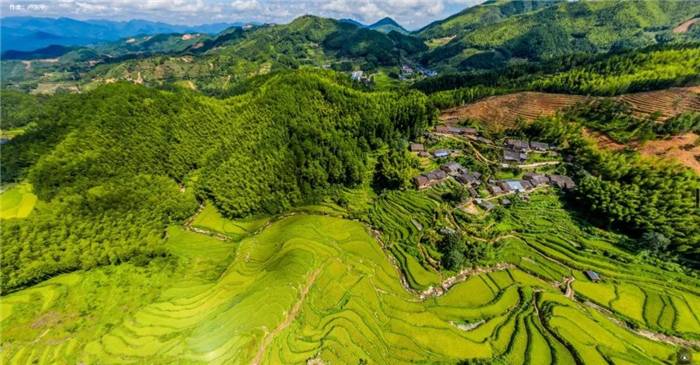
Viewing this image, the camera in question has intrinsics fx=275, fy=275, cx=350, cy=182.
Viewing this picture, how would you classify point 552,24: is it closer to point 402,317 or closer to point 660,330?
point 660,330

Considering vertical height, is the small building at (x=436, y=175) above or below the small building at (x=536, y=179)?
below

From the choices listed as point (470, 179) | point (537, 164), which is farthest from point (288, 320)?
point (537, 164)

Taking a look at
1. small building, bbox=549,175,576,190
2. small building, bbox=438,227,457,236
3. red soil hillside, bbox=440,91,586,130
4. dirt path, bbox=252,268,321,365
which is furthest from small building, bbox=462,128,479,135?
dirt path, bbox=252,268,321,365

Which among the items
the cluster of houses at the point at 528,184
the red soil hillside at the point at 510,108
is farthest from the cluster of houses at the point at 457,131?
the cluster of houses at the point at 528,184

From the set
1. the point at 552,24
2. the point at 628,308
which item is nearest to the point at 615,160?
the point at 628,308

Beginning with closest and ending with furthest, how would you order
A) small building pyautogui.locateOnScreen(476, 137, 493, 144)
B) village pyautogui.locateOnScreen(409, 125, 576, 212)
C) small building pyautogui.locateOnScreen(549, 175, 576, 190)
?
village pyautogui.locateOnScreen(409, 125, 576, 212) → small building pyautogui.locateOnScreen(549, 175, 576, 190) → small building pyautogui.locateOnScreen(476, 137, 493, 144)

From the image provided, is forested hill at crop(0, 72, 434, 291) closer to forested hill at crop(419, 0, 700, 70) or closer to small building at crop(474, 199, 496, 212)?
small building at crop(474, 199, 496, 212)

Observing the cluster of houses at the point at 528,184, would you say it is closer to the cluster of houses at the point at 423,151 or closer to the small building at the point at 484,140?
the cluster of houses at the point at 423,151
